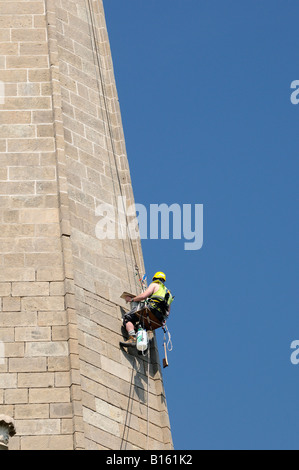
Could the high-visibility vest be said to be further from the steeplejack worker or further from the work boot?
the work boot

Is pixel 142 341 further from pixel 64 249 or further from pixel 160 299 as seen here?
pixel 64 249

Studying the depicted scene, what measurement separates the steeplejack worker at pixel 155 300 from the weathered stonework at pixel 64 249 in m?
0.28

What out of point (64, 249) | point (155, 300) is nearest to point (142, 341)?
point (155, 300)

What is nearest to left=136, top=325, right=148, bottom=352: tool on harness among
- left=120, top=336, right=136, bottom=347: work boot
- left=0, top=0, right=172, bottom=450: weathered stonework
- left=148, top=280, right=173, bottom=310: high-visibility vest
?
left=120, top=336, right=136, bottom=347: work boot

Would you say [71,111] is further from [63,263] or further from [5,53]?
[63,263]

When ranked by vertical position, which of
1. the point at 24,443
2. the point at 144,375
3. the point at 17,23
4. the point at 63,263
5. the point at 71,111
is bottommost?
the point at 24,443

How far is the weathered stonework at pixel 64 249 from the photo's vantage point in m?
29.8

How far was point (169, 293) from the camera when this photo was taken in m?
32.5

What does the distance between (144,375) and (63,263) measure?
2.78 m

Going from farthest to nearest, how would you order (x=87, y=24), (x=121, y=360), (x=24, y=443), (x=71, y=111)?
(x=87, y=24), (x=71, y=111), (x=121, y=360), (x=24, y=443)

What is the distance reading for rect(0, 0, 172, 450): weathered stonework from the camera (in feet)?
97.7

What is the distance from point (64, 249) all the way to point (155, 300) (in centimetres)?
213

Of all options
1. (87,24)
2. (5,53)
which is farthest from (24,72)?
(87,24)

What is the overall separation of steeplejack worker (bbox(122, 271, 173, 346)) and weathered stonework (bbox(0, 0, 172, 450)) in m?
0.28
